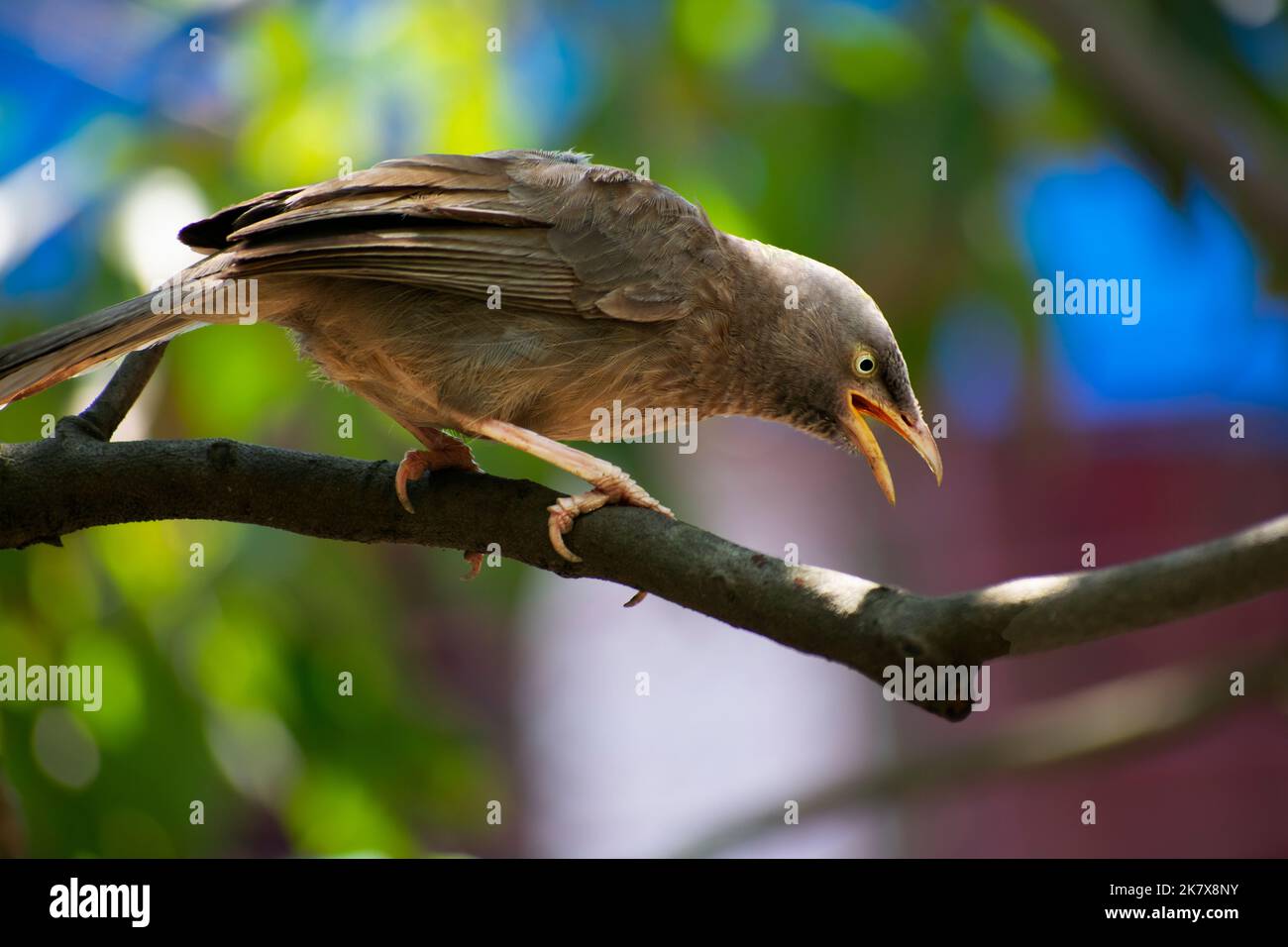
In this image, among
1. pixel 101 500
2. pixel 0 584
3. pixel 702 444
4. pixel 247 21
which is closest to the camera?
pixel 101 500

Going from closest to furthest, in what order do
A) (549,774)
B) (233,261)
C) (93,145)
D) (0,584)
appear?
(233,261)
(0,584)
(93,145)
(549,774)

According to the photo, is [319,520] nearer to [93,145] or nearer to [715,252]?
[715,252]

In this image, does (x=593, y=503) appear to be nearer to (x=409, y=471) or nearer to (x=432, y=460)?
(x=409, y=471)

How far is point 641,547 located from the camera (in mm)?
2725

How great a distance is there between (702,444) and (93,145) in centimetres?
316

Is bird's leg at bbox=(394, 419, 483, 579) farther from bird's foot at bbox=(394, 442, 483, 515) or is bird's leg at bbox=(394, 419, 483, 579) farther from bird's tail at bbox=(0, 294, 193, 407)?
bird's tail at bbox=(0, 294, 193, 407)

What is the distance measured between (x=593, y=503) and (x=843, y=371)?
141 centimetres

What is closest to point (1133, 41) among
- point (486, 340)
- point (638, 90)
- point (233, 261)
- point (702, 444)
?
point (638, 90)

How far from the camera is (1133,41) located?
19.0ft

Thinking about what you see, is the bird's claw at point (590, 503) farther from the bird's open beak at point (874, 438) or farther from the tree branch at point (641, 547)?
the bird's open beak at point (874, 438)

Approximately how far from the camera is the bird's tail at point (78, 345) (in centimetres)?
295

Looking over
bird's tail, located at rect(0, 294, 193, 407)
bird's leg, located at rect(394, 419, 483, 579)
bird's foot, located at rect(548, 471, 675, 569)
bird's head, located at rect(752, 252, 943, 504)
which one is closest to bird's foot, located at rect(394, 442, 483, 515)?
bird's leg, located at rect(394, 419, 483, 579)

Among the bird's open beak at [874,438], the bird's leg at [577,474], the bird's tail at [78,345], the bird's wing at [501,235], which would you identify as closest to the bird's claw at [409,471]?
the bird's leg at [577,474]

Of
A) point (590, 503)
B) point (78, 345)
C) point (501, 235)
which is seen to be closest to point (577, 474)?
point (590, 503)
